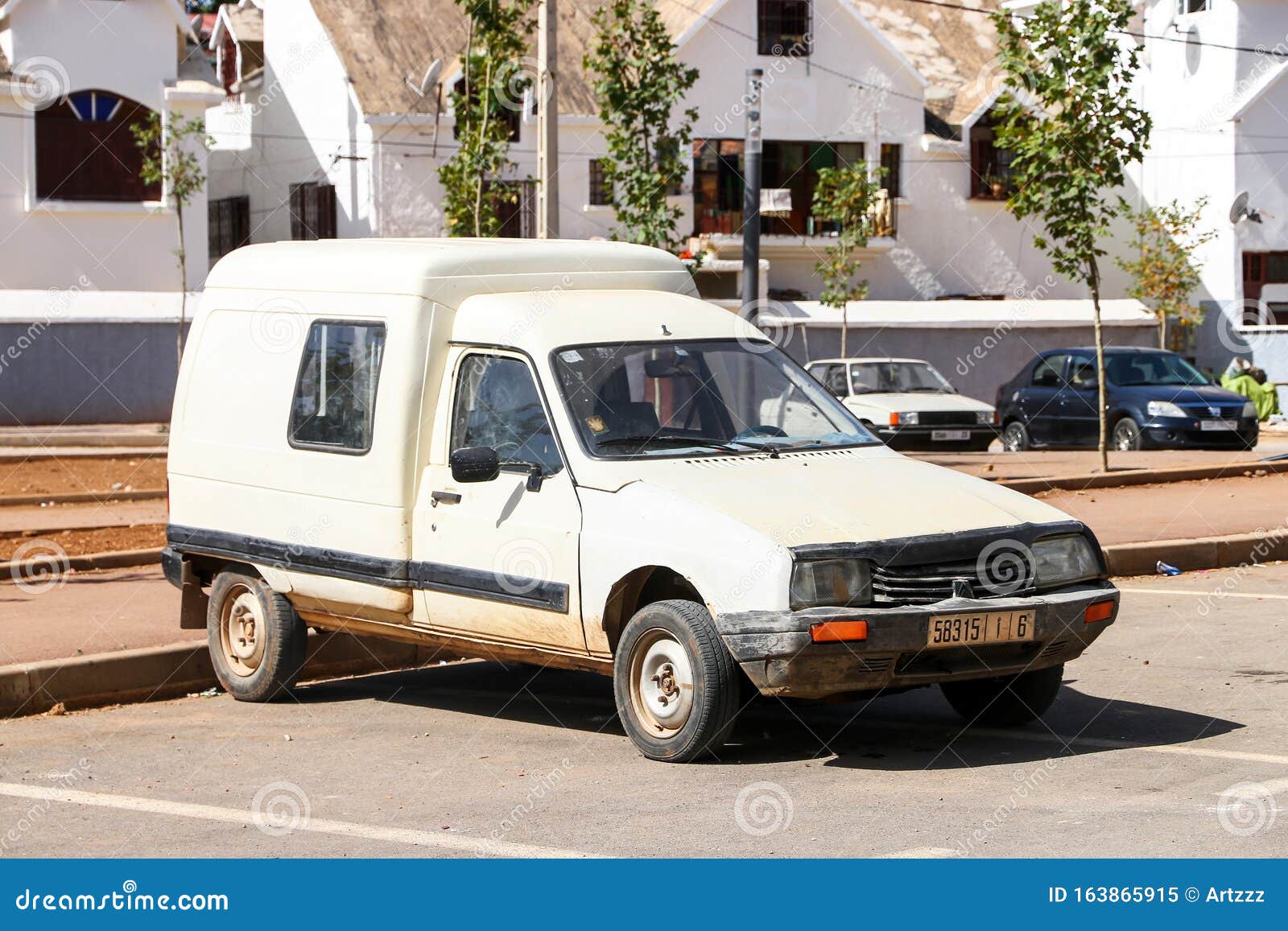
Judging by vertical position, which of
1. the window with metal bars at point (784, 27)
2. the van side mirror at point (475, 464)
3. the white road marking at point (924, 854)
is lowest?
the white road marking at point (924, 854)

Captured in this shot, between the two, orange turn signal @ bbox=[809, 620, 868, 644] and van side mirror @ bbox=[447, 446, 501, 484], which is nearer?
orange turn signal @ bbox=[809, 620, 868, 644]

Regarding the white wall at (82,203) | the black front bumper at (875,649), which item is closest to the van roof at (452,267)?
the black front bumper at (875,649)

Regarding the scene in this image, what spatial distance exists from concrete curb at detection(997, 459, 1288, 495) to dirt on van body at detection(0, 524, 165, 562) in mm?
8299

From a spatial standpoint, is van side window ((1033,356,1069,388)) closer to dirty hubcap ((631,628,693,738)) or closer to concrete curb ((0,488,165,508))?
concrete curb ((0,488,165,508))

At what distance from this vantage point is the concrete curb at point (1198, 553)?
551 inches

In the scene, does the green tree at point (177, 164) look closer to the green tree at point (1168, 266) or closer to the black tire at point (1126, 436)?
the black tire at point (1126, 436)

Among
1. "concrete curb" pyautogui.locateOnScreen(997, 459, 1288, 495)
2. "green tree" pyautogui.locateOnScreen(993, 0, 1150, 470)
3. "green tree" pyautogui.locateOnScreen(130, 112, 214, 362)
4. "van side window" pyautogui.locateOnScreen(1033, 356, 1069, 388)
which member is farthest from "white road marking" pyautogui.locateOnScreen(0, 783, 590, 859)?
"green tree" pyautogui.locateOnScreen(130, 112, 214, 362)

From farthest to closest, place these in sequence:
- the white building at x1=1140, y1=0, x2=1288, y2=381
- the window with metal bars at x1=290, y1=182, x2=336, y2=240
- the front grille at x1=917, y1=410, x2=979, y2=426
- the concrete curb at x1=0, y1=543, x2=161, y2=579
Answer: the white building at x1=1140, y1=0, x2=1288, y2=381, the window with metal bars at x1=290, y1=182, x2=336, y2=240, the front grille at x1=917, y1=410, x2=979, y2=426, the concrete curb at x1=0, y1=543, x2=161, y2=579

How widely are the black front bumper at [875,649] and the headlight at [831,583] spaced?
41 mm

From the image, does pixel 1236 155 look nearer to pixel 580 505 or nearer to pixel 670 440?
pixel 670 440

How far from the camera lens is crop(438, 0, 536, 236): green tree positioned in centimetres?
2259

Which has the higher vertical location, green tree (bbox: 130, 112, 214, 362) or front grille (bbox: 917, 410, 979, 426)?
green tree (bbox: 130, 112, 214, 362)

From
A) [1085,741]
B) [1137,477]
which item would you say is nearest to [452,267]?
[1085,741]

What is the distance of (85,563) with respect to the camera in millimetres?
14125
